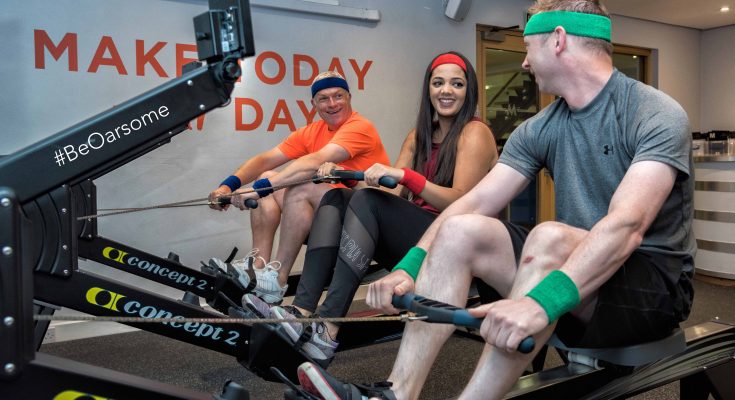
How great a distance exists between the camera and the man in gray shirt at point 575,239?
1.39 m

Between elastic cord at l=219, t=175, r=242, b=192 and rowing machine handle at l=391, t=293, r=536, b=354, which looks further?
elastic cord at l=219, t=175, r=242, b=192

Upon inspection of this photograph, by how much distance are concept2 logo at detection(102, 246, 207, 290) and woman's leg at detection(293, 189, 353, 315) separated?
649mm

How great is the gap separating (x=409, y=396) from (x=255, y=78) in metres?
3.09

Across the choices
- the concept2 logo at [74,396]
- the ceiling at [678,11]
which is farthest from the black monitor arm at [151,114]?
the ceiling at [678,11]

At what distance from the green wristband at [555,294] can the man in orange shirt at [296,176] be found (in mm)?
1631

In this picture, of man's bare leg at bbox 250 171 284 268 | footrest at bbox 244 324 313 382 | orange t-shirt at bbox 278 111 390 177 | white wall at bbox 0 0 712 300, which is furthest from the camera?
white wall at bbox 0 0 712 300

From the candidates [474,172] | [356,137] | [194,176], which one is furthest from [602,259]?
[194,176]

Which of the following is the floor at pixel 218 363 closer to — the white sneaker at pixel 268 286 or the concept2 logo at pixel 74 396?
the white sneaker at pixel 268 286

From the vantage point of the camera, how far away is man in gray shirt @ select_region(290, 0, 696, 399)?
4.57 ft

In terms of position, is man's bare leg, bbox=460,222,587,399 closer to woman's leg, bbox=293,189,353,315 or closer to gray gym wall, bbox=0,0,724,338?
woman's leg, bbox=293,189,353,315

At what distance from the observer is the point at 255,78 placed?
4211mm

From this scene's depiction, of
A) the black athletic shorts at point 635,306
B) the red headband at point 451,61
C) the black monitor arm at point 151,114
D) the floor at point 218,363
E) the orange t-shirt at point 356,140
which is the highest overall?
the red headband at point 451,61

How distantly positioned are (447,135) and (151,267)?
1.40m

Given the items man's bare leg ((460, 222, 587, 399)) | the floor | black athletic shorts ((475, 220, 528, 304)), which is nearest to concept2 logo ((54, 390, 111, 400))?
man's bare leg ((460, 222, 587, 399))
